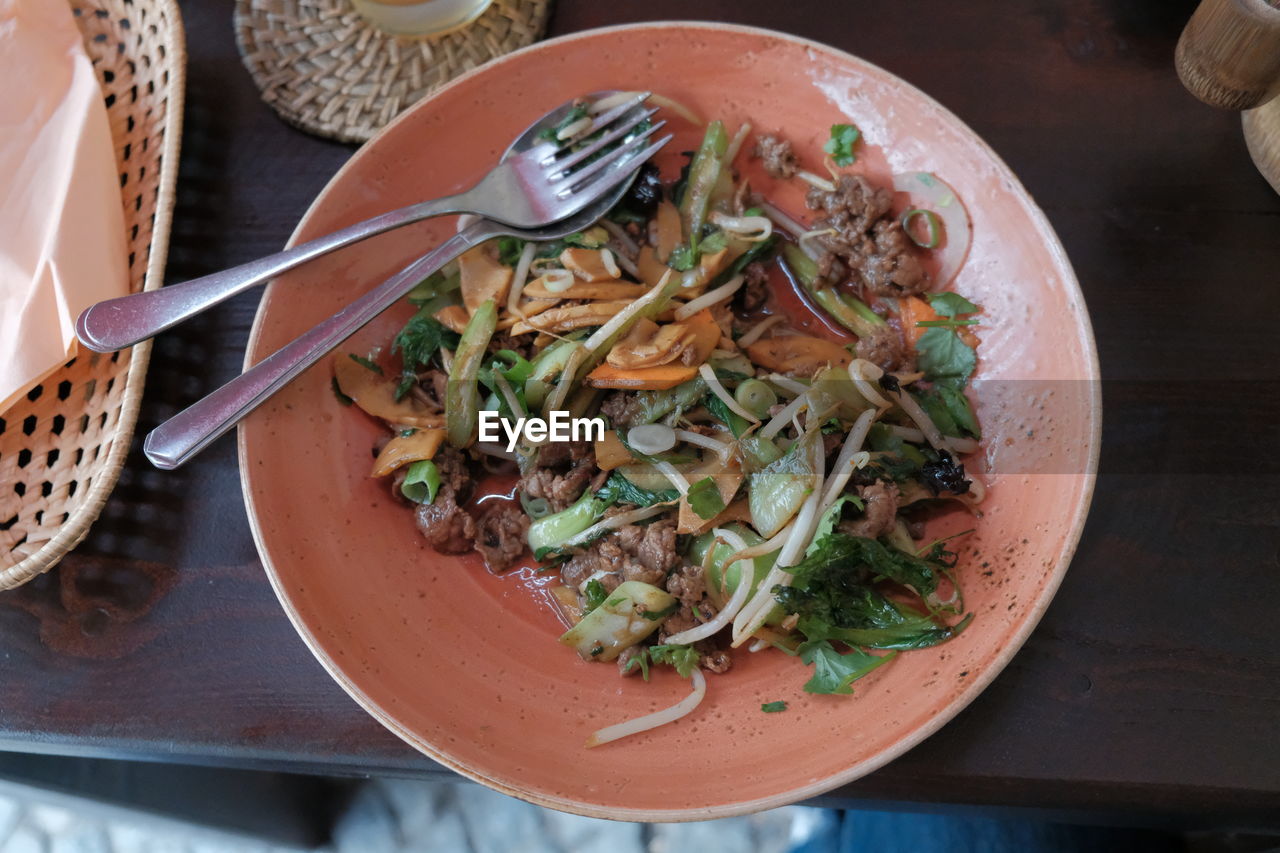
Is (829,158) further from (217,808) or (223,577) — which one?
(217,808)

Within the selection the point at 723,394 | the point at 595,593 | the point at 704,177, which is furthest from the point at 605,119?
the point at 595,593

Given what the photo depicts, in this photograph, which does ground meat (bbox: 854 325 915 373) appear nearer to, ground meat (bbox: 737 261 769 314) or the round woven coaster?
ground meat (bbox: 737 261 769 314)

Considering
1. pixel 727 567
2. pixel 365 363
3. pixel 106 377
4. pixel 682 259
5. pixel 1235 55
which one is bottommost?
pixel 106 377

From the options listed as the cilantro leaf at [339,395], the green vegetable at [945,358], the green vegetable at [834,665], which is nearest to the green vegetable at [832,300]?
the green vegetable at [945,358]

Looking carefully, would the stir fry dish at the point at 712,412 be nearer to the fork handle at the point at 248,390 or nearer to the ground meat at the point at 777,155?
the ground meat at the point at 777,155

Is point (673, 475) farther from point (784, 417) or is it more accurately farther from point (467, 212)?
point (467, 212)

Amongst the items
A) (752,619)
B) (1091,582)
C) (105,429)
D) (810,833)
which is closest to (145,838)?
(105,429)
